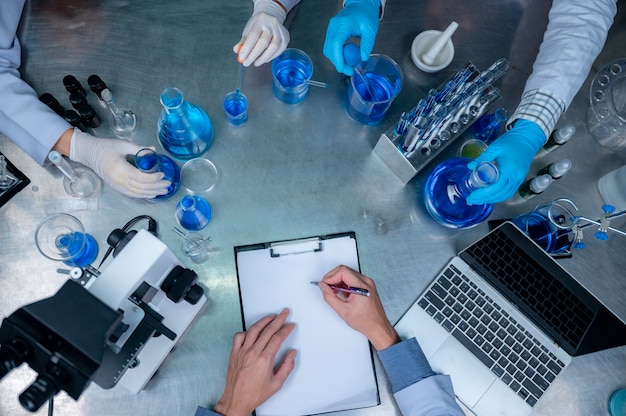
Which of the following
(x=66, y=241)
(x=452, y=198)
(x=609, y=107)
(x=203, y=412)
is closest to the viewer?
(x=203, y=412)

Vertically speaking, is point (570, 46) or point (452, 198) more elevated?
point (570, 46)

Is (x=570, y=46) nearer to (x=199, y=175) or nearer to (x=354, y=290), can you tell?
(x=354, y=290)

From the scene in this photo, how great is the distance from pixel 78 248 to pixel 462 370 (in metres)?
1.19

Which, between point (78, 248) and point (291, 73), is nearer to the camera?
point (78, 248)

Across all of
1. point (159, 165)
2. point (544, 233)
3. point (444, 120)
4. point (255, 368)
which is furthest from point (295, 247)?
point (544, 233)

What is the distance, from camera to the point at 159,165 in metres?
1.25

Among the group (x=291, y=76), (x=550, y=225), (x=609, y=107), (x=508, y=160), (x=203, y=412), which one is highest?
(x=609, y=107)

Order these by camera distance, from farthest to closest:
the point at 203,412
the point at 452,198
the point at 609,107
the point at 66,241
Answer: the point at 609,107, the point at 452,198, the point at 66,241, the point at 203,412

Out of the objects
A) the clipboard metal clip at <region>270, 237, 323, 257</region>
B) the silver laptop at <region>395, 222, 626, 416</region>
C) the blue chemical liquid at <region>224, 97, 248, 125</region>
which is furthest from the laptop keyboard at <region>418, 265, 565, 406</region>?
the blue chemical liquid at <region>224, 97, 248, 125</region>

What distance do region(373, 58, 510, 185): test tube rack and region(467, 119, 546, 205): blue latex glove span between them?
12 cm

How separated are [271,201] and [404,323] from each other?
559 millimetres

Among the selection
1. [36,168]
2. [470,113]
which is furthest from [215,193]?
[470,113]

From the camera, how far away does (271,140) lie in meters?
1.38

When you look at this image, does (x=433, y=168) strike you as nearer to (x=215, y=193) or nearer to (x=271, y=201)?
(x=271, y=201)
